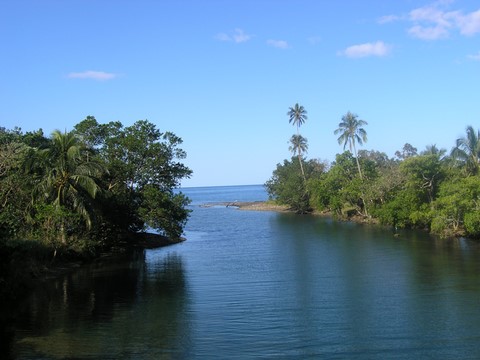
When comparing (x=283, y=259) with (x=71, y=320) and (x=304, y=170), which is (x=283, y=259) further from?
(x=304, y=170)

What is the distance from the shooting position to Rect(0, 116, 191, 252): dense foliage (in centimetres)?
3294

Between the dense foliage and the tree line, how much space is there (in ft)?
85.1

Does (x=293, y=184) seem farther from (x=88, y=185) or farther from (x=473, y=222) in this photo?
(x=88, y=185)

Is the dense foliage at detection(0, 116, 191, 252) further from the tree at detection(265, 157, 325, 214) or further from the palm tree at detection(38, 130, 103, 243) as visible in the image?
the tree at detection(265, 157, 325, 214)

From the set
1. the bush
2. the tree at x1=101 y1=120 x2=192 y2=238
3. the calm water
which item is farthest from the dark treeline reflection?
the bush

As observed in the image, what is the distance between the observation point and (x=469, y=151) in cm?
5153

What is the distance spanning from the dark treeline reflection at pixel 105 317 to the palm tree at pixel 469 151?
1338 inches

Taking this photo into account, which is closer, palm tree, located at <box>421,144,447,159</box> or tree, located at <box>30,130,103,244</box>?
tree, located at <box>30,130,103,244</box>

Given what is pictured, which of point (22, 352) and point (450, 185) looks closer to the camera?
point (22, 352)

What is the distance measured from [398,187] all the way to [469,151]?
1298 centimetres

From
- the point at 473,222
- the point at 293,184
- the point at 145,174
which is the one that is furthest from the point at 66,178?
the point at 293,184

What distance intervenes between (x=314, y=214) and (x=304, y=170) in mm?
11986

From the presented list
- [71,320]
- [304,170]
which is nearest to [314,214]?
[304,170]

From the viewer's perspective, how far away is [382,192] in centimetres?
6419
